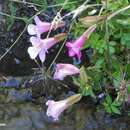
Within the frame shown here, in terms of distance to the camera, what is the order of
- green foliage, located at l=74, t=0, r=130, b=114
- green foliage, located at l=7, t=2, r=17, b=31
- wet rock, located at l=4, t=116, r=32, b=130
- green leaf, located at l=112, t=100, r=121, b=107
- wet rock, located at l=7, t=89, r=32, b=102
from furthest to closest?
green foliage, located at l=7, t=2, r=17, b=31 < wet rock, located at l=7, t=89, r=32, b=102 < wet rock, located at l=4, t=116, r=32, b=130 < green leaf, located at l=112, t=100, r=121, b=107 < green foliage, located at l=74, t=0, r=130, b=114

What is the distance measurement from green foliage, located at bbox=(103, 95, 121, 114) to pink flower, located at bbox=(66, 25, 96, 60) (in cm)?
36

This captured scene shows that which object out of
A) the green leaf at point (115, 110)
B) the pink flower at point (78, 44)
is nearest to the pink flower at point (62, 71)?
the pink flower at point (78, 44)

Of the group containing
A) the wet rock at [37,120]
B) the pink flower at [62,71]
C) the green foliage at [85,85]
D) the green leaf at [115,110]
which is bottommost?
the wet rock at [37,120]

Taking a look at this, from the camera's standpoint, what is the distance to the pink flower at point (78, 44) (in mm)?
2062

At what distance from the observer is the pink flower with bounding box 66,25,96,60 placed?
6.77ft

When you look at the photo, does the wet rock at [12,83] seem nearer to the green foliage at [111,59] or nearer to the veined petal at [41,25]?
the green foliage at [111,59]

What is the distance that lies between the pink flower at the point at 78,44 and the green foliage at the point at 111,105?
0.36 metres

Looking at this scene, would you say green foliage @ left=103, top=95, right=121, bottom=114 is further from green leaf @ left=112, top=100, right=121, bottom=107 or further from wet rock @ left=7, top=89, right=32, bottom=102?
wet rock @ left=7, top=89, right=32, bottom=102

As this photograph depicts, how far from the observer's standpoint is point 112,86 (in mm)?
2393

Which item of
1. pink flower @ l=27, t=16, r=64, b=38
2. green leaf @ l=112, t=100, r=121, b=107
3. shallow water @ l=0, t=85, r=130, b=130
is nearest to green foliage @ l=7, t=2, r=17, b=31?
shallow water @ l=0, t=85, r=130, b=130

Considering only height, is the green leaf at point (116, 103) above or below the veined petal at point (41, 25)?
below

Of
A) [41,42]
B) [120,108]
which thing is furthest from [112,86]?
[41,42]

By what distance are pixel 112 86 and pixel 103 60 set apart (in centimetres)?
18

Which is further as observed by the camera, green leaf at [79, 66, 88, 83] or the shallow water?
the shallow water
